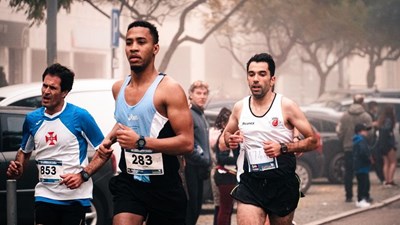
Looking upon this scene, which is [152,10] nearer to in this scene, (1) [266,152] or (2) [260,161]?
(2) [260,161]

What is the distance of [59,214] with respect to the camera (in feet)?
24.7

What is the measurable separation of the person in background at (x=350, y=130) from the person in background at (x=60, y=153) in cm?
988

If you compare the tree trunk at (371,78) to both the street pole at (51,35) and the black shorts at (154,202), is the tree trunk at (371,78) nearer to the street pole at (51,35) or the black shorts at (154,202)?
the street pole at (51,35)

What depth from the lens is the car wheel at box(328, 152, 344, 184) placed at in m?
19.9

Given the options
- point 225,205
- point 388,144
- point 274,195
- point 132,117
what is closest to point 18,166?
point 132,117

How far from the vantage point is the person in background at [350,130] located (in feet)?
55.8

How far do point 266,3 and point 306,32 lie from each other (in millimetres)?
4165

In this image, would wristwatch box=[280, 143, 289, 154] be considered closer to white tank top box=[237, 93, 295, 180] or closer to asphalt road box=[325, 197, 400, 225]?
white tank top box=[237, 93, 295, 180]

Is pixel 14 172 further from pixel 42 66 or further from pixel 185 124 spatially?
pixel 42 66

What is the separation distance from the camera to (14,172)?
7.64 metres

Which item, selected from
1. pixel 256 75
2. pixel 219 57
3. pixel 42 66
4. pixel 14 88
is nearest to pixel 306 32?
pixel 42 66

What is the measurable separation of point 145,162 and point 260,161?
5.45 feet

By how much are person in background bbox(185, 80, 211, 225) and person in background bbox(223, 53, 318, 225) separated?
2.32 meters

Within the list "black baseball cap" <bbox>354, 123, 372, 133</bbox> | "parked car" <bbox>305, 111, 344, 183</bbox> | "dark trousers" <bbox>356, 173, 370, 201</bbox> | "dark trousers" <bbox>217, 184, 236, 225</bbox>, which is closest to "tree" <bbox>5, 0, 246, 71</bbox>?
"parked car" <bbox>305, 111, 344, 183</bbox>
